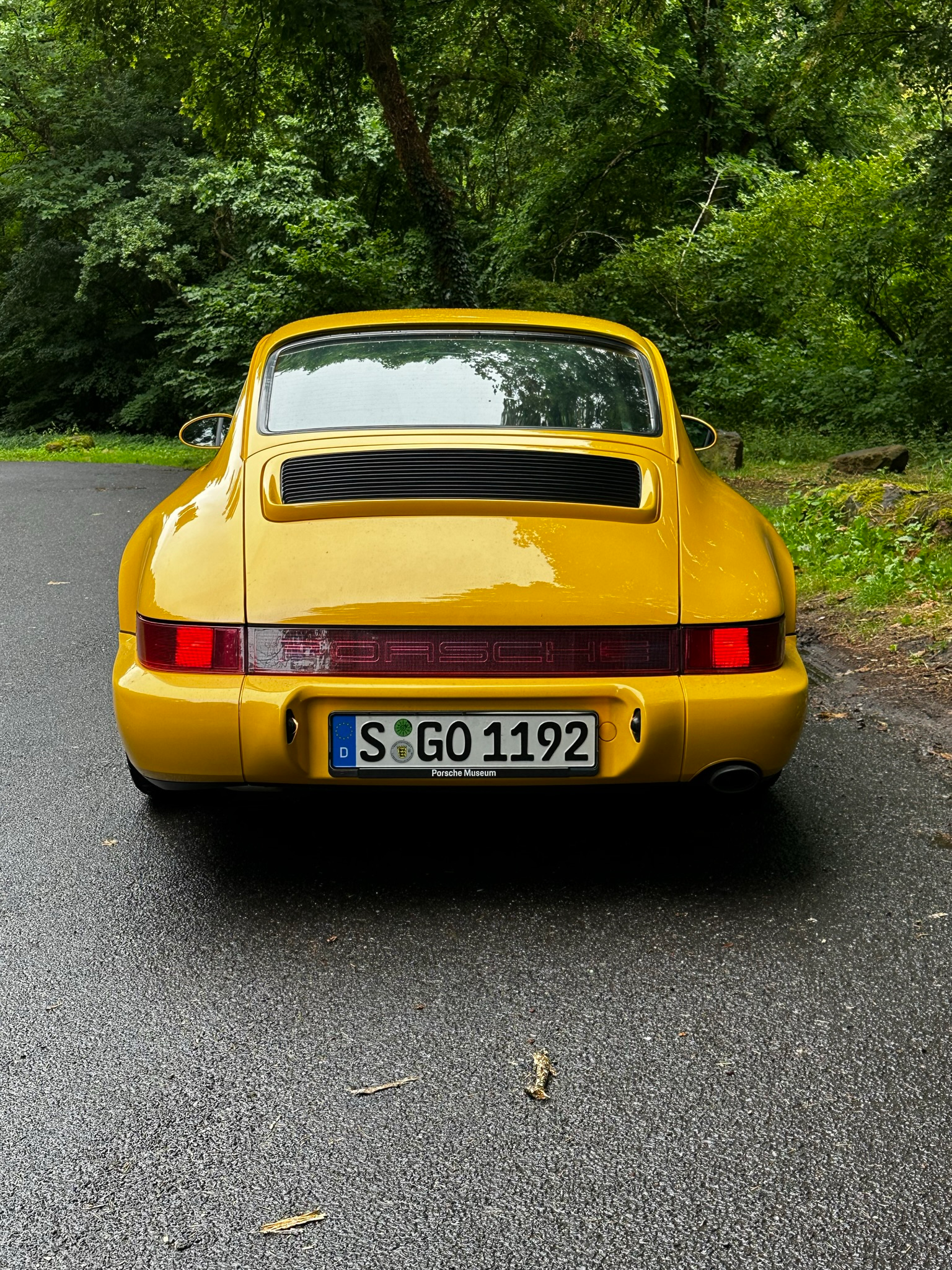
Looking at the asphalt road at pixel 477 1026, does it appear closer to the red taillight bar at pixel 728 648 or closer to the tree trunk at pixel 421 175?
the red taillight bar at pixel 728 648

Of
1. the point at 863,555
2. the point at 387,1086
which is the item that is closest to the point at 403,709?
the point at 387,1086

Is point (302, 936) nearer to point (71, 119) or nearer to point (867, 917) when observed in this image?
point (867, 917)

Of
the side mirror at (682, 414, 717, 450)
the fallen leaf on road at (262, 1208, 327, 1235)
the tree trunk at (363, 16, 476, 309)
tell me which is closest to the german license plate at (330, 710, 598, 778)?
the fallen leaf on road at (262, 1208, 327, 1235)

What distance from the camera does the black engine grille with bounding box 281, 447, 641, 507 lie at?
3.02m

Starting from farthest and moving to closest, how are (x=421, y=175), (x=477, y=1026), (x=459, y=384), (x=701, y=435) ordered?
(x=421, y=175) → (x=701, y=435) → (x=459, y=384) → (x=477, y=1026)

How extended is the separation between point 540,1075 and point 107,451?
897 inches

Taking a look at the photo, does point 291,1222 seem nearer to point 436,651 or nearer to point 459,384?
point 436,651

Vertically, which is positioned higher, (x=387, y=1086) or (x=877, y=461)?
(x=387, y=1086)

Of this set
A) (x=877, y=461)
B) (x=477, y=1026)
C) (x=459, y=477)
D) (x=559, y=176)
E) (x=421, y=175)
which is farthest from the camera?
(x=559, y=176)

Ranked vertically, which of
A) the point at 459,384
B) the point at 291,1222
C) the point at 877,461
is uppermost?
the point at 459,384

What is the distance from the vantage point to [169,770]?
294 cm

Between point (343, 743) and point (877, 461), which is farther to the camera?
point (877, 461)

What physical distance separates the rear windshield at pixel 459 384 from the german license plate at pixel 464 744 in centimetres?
90

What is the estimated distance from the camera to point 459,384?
355 cm
